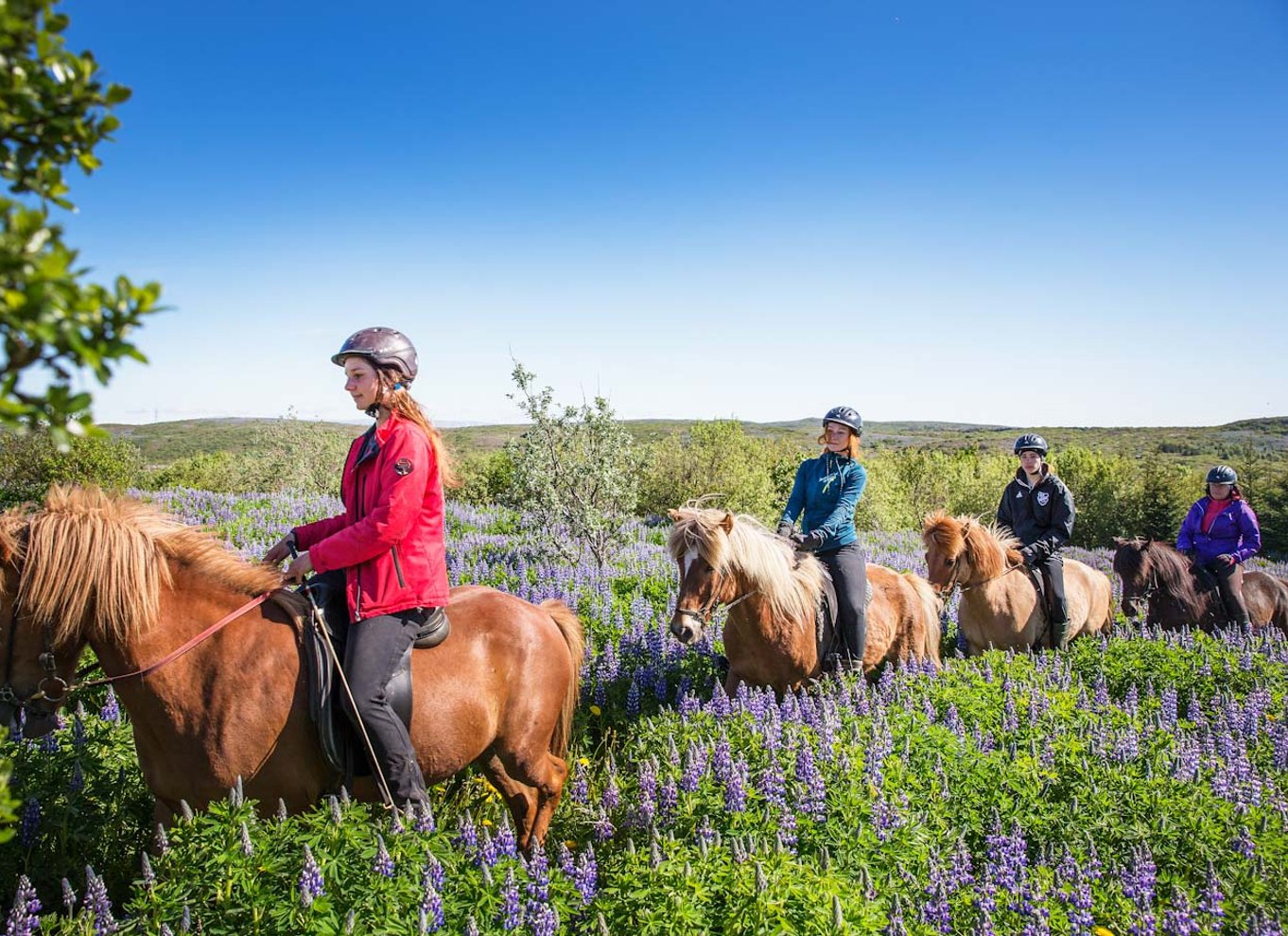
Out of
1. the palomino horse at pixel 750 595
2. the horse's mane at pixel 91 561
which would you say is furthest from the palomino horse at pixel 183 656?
the palomino horse at pixel 750 595

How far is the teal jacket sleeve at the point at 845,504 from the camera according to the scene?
676 cm

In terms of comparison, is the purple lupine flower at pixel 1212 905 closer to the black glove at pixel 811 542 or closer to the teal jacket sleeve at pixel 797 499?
the black glove at pixel 811 542

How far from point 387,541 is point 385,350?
3.45 ft

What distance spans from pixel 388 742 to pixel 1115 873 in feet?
12.7

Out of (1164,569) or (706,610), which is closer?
(706,610)

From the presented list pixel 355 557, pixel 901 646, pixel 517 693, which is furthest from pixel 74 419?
pixel 901 646

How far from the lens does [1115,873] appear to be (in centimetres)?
358

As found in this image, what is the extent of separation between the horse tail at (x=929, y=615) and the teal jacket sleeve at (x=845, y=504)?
1.66m

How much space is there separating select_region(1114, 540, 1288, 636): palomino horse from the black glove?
21.5ft

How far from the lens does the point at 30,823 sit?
366 centimetres

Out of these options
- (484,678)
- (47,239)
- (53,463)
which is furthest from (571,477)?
(53,463)

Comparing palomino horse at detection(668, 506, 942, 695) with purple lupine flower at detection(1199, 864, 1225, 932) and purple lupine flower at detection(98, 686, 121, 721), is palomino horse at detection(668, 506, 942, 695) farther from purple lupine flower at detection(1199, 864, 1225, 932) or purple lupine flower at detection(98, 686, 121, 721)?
purple lupine flower at detection(98, 686, 121, 721)

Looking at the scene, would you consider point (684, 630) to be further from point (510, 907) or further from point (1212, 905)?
point (1212, 905)

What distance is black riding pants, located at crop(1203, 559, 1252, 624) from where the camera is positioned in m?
9.79
